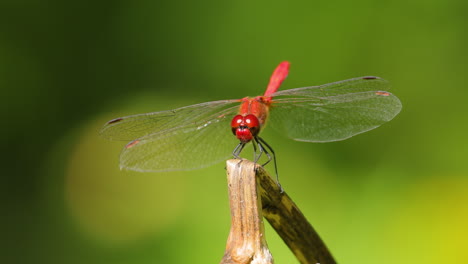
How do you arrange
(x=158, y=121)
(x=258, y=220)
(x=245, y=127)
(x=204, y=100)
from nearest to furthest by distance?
(x=258, y=220) → (x=245, y=127) → (x=158, y=121) → (x=204, y=100)

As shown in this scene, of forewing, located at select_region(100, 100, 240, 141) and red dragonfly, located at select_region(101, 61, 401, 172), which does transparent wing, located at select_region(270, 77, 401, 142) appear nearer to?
red dragonfly, located at select_region(101, 61, 401, 172)

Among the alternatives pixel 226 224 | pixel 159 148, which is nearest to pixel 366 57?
pixel 226 224

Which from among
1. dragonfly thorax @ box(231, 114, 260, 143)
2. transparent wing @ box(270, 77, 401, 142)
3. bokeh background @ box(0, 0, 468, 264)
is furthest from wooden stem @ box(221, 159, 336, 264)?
bokeh background @ box(0, 0, 468, 264)

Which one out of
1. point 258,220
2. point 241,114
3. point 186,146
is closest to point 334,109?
point 241,114

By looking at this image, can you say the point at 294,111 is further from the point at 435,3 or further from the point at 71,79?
the point at 71,79

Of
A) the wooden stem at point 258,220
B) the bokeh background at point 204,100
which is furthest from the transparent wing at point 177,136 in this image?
the wooden stem at point 258,220

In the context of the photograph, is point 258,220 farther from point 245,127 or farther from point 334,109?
point 334,109
